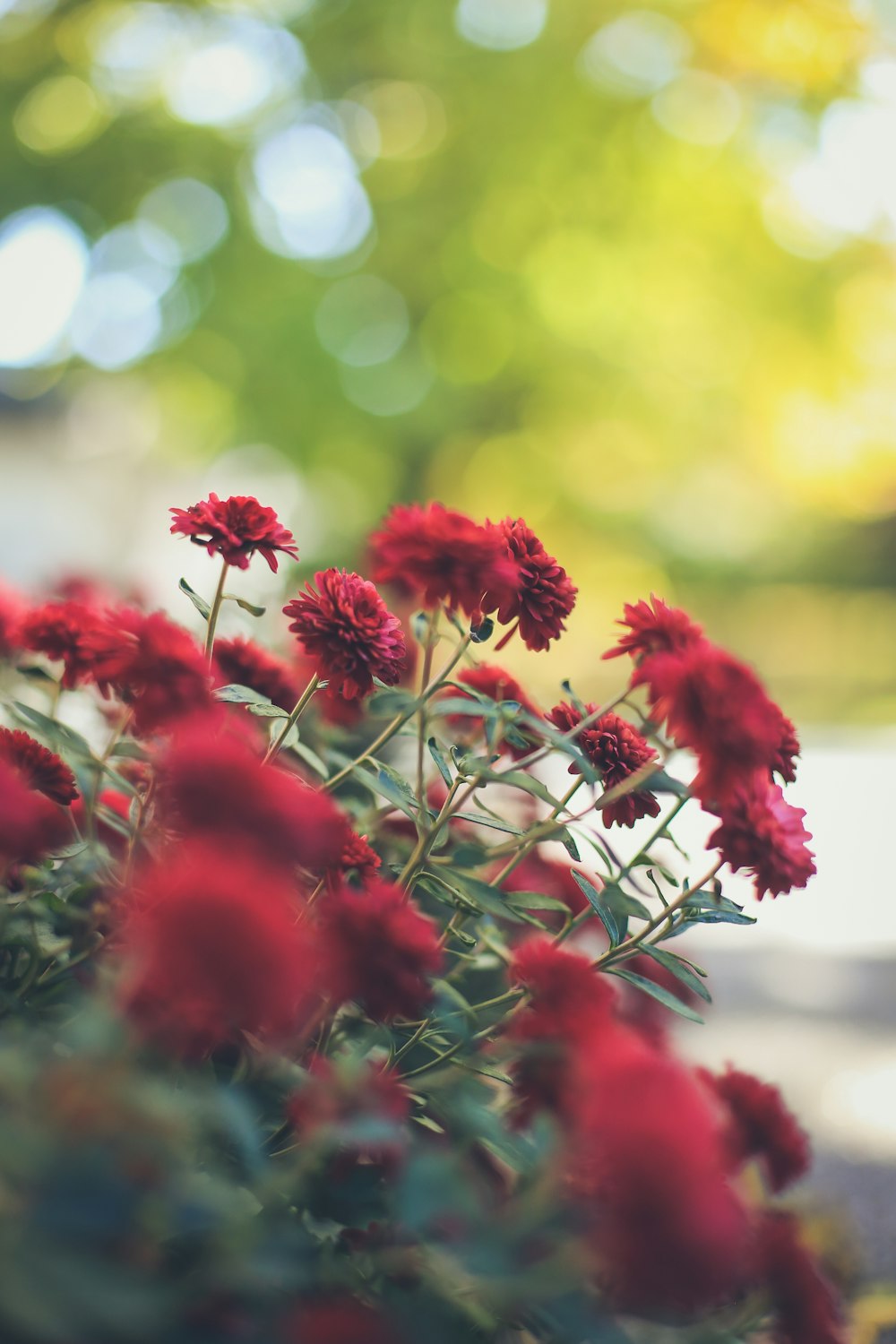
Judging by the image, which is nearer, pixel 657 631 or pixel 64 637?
pixel 657 631

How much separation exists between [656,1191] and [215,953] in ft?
0.85

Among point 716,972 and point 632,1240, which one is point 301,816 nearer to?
point 632,1240

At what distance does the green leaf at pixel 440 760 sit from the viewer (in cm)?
104

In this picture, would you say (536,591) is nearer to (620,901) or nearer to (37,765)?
(620,901)

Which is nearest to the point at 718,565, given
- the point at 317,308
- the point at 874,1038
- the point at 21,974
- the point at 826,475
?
the point at 826,475

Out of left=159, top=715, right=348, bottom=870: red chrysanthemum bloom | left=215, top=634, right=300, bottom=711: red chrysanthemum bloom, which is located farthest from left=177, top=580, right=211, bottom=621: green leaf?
left=159, top=715, right=348, bottom=870: red chrysanthemum bloom

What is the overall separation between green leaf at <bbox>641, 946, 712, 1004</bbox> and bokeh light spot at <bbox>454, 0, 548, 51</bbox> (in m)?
5.82

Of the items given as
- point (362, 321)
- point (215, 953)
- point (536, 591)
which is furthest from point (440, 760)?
point (362, 321)

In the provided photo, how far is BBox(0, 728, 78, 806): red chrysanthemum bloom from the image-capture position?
101 centimetres

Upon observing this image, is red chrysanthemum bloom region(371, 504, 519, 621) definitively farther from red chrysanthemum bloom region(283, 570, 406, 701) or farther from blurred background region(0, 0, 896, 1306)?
blurred background region(0, 0, 896, 1306)

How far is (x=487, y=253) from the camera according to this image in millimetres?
6250

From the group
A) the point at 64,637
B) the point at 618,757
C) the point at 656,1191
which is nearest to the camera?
the point at 656,1191

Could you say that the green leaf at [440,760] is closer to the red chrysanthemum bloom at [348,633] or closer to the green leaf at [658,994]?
the red chrysanthemum bloom at [348,633]

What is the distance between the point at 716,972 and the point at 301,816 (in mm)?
3301
